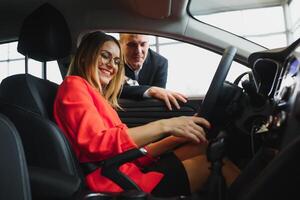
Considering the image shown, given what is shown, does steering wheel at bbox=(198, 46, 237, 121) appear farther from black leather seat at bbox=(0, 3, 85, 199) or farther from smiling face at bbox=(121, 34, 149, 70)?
smiling face at bbox=(121, 34, 149, 70)

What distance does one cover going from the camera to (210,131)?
1.15 m

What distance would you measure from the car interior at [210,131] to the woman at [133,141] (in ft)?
0.18

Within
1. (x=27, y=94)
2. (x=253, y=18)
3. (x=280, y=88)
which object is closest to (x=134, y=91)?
(x=27, y=94)

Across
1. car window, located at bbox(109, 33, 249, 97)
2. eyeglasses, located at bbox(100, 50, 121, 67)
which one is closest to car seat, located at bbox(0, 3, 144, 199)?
eyeglasses, located at bbox(100, 50, 121, 67)

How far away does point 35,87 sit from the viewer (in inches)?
50.7

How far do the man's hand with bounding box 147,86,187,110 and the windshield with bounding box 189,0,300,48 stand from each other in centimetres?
40

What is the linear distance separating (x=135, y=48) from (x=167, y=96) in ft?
1.55

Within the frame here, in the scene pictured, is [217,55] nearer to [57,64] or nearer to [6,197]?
[57,64]

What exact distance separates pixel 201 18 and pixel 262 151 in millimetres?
1124

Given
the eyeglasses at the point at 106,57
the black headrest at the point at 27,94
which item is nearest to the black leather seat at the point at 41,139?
the black headrest at the point at 27,94

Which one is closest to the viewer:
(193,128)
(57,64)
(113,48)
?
(193,128)

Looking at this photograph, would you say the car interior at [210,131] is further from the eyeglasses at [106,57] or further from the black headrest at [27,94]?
the eyeglasses at [106,57]

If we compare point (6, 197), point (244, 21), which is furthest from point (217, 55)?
point (6, 197)

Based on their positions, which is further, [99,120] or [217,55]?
[217,55]
